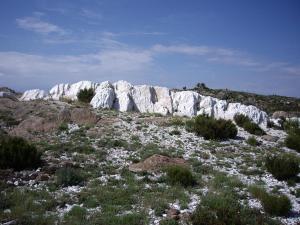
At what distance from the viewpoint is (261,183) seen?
1462 cm

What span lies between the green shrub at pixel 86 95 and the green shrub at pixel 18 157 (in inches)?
803

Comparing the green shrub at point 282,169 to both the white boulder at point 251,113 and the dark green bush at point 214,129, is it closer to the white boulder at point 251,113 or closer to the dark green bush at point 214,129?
the dark green bush at point 214,129

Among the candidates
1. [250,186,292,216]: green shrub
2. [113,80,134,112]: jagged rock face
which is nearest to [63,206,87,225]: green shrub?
[250,186,292,216]: green shrub

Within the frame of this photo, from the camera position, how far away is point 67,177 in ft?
43.8

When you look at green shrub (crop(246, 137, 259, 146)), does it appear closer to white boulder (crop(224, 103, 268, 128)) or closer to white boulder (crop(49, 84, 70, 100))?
white boulder (crop(224, 103, 268, 128))

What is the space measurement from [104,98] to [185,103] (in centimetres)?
820

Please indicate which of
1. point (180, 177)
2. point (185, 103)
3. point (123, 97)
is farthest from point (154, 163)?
point (185, 103)

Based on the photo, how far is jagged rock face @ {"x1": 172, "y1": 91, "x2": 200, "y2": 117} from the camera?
35116 millimetres

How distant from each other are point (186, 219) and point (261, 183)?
553cm

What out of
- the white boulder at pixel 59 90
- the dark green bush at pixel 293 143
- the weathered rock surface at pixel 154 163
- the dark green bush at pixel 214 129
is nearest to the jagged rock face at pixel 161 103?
the white boulder at pixel 59 90

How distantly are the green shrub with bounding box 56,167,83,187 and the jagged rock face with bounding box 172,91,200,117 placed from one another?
21.9 metres

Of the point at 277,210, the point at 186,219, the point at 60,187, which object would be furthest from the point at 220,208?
the point at 60,187

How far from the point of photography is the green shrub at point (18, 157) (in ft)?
49.5

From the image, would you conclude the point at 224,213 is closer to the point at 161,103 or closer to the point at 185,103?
the point at 185,103
